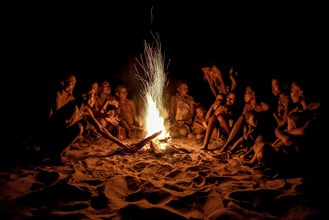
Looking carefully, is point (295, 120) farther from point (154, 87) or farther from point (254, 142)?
point (154, 87)

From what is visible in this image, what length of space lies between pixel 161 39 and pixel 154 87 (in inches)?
165

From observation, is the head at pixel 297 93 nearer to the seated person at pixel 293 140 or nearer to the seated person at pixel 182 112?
the seated person at pixel 293 140

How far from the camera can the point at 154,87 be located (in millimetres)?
9484

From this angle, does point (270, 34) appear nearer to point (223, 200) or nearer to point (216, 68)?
point (216, 68)

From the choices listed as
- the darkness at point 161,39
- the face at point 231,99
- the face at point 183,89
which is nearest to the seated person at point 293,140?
the face at point 231,99

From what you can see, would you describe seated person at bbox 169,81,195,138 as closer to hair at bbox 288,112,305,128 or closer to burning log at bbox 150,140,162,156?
burning log at bbox 150,140,162,156

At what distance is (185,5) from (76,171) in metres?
10.4

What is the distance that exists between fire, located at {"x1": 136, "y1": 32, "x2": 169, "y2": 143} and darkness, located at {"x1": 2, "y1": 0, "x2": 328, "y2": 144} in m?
0.45

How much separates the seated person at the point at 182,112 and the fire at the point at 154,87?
33 centimetres

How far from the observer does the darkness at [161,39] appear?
32.8 ft

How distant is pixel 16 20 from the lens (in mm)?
11070

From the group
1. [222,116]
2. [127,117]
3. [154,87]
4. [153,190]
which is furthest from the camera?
[154,87]

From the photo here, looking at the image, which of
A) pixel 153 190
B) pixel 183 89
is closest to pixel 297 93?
pixel 183 89

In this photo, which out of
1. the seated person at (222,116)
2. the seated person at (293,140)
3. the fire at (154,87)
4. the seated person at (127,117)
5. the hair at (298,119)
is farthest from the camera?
the seated person at (127,117)
